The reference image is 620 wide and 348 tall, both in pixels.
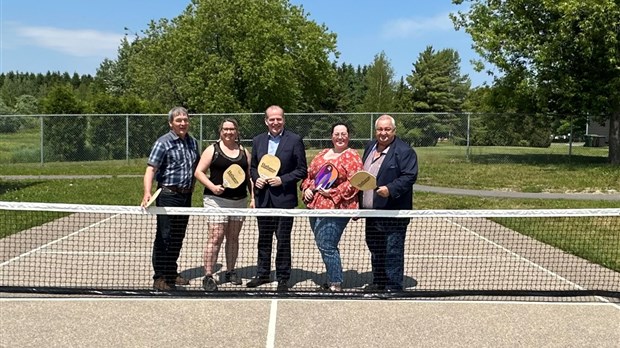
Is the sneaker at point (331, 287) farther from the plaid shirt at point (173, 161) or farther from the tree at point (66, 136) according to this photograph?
the tree at point (66, 136)

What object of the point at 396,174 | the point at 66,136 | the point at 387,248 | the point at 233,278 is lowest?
the point at 233,278

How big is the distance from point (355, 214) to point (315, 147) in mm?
20783

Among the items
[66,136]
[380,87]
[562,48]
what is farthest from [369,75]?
[66,136]

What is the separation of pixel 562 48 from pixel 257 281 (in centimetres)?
2186

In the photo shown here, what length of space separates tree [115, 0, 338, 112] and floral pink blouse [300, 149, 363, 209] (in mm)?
34673

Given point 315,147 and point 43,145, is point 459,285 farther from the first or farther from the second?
point 43,145

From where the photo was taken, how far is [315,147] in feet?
87.4

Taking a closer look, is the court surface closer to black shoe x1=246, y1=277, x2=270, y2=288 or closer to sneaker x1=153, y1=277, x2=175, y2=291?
sneaker x1=153, y1=277, x2=175, y2=291

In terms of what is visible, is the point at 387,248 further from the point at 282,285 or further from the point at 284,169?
the point at 284,169

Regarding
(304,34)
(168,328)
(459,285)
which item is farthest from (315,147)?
(304,34)

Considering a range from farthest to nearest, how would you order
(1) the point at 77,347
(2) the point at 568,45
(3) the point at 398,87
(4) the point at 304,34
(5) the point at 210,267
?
(3) the point at 398,87 → (4) the point at 304,34 → (2) the point at 568,45 → (5) the point at 210,267 → (1) the point at 77,347

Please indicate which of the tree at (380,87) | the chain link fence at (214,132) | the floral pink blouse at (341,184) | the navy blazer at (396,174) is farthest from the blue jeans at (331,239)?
the tree at (380,87)

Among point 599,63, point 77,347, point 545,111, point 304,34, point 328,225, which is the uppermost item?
point 304,34

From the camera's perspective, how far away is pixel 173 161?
245 inches
